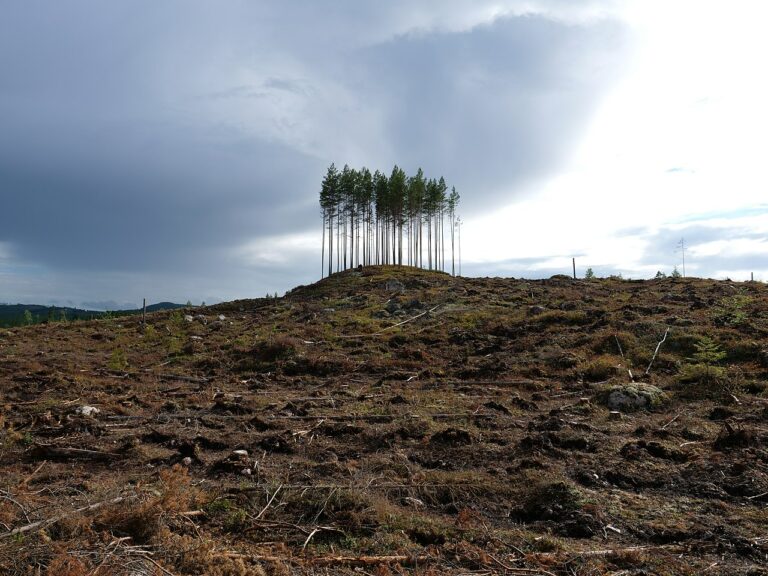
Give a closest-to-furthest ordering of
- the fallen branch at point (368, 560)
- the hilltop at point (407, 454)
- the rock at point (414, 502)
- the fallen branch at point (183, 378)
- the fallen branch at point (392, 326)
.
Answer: the fallen branch at point (368, 560) → the hilltop at point (407, 454) → the rock at point (414, 502) → the fallen branch at point (183, 378) → the fallen branch at point (392, 326)

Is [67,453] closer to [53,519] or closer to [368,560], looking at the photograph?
[53,519]

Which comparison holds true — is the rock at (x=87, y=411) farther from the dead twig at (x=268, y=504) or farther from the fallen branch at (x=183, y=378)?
the dead twig at (x=268, y=504)

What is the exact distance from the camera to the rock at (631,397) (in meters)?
11.7

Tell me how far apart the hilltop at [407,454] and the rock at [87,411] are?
0.10m

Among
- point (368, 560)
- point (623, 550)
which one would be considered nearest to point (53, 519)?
point (368, 560)

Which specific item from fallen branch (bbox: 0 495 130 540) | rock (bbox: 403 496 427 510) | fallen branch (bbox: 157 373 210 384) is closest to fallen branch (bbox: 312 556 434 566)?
rock (bbox: 403 496 427 510)

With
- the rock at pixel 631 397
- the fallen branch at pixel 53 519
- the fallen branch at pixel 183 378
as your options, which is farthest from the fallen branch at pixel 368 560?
the fallen branch at pixel 183 378

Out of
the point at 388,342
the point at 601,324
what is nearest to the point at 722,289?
the point at 601,324

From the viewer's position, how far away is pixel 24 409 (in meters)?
12.3

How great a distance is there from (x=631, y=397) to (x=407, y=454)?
645 centimetres

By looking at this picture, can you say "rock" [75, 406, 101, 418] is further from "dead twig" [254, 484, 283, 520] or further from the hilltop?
"dead twig" [254, 484, 283, 520]

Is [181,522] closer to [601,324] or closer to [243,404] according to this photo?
[243,404]

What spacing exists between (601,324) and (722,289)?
11.5m

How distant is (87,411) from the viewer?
11.7m
